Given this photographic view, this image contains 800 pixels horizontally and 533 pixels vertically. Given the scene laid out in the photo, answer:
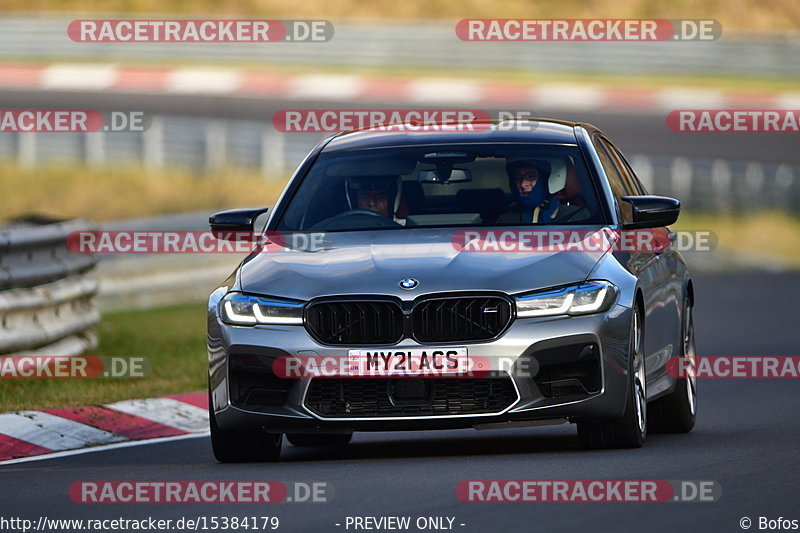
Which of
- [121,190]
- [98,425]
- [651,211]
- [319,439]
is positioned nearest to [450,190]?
[651,211]

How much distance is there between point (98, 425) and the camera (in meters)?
10.9

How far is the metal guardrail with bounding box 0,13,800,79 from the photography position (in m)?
37.5

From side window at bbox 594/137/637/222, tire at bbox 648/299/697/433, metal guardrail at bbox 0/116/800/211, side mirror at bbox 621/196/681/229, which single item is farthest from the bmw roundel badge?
metal guardrail at bbox 0/116/800/211

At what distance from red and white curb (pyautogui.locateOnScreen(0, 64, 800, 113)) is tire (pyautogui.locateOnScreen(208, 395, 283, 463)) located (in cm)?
2522

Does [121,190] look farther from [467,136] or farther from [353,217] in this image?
[353,217]

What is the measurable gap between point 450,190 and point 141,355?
18.9 feet

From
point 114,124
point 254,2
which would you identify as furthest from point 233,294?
point 254,2

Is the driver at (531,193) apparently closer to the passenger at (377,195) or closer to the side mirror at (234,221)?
the passenger at (377,195)

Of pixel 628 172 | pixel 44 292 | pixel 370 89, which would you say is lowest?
pixel 370 89

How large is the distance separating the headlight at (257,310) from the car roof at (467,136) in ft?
5.20

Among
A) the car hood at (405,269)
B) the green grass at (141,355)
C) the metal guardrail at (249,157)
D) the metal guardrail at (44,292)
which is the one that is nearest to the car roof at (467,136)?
the car hood at (405,269)

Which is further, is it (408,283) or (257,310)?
(257,310)

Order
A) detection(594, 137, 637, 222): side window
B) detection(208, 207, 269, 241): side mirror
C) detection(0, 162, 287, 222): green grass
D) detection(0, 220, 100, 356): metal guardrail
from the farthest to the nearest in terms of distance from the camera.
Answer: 1. detection(0, 162, 287, 222): green grass
2. detection(0, 220, 100, 356): metal guardrail
3. detection(594, 137, 637, 222): side window
4. detection(208, 207, 269, 241): side mirror

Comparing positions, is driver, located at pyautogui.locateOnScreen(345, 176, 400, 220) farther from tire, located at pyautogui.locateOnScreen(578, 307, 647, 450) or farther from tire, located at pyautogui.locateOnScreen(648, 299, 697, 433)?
tire, located at pyautogui.locateOnScreen(648, 299, 697, 433)
